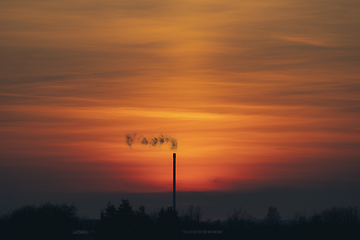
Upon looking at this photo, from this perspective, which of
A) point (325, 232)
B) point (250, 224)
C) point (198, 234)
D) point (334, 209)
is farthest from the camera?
point (250, 224)

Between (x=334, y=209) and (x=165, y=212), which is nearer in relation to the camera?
(x=165, y=212)

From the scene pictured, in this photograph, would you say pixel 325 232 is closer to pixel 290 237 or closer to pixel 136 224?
pixel 290 237

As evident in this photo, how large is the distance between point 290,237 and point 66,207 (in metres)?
39.9

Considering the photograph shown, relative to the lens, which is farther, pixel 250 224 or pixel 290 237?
pixel 250 224

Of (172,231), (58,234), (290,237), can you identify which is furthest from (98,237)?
(290,237)

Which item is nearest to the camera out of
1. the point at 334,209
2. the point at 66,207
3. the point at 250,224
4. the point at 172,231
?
the point at 172,231

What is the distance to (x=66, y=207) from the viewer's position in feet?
319

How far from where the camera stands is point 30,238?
77.1m

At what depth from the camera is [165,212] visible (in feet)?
259

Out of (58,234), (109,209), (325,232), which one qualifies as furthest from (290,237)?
(58,234)

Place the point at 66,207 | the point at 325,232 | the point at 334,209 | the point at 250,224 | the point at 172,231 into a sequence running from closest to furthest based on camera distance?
the point at 172,231
the point at 325,232
the point at 66,207
the point at 334,209
the point at 250,224

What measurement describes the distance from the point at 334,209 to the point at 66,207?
186 ft

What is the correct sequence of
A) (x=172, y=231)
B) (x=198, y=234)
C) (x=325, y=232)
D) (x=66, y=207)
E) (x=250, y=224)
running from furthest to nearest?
(x=250, y=224) < (x=66, y=207) < (x=325, y=232) < (x=198, y=234) < (x=172, y=231)

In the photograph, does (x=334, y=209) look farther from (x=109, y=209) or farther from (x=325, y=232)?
(x=109, y=209)
